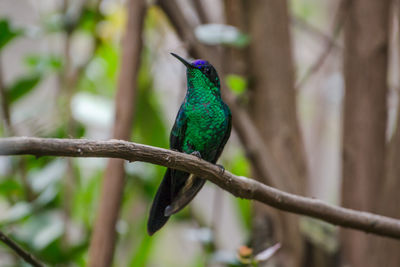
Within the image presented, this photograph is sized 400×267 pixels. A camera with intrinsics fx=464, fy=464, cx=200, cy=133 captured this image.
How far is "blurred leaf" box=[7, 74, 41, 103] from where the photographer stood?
2920 millimetres

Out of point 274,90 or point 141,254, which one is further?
point 141,254

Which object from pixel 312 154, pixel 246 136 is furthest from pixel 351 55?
pixel 312 154

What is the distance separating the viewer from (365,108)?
2490mm

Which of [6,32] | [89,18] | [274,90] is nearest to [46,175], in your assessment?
[6,32]

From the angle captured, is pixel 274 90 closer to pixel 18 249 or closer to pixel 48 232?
pixel 48 232

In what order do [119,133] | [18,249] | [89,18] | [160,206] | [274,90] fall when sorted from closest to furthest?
[18,249] < [160,206] < [119,133] < [274,90] < [89,18]

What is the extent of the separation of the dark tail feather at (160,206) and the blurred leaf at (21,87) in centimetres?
178

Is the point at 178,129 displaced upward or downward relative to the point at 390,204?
upward

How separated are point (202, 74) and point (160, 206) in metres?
0.50

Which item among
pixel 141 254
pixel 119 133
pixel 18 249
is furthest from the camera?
pixel 141 254

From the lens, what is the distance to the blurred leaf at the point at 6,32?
268cm

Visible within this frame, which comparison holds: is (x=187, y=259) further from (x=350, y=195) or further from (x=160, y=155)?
(x=160, y=155)

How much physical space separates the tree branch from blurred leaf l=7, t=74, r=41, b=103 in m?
1.95

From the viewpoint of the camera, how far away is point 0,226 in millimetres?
2449
